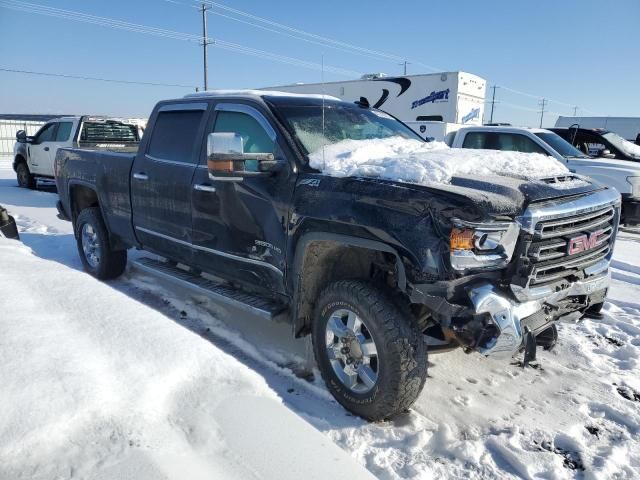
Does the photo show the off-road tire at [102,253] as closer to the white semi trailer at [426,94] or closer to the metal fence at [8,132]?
the white semi trailer at [426,94]

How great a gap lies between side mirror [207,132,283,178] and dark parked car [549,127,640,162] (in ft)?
32.2

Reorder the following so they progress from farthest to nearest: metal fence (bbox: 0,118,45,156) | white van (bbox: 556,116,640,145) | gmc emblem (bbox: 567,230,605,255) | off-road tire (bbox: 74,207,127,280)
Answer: white van (bbox: 556,116,640,145) → metal fence (bbox: 0,118,45,156) → off-road tire (bbox: 74,207,127,280) → gmc emblem (bbox: 567,230,605,255)

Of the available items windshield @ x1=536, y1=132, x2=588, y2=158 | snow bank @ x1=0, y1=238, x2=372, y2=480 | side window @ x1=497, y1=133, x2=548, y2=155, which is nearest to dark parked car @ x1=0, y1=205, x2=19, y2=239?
snow bank @ x1=0, y1=238, x2=372, y2=480

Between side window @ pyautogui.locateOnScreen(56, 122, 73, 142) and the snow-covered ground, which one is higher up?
side window @ pyautogui.locateOnScreen(56, 122, 73, 142)

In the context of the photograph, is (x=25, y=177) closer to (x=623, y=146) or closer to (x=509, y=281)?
(x=509, y=281)

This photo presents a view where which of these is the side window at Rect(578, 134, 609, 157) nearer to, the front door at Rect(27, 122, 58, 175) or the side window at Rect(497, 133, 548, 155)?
the side window at Rect(497, 133, 548, 155)

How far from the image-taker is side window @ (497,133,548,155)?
31.1 ft

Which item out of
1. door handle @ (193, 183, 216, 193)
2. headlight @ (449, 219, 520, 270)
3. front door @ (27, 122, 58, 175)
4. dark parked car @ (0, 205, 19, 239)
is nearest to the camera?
headlight @ (449, 219, 520, 270)

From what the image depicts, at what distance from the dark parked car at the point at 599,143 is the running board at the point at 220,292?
384 inches

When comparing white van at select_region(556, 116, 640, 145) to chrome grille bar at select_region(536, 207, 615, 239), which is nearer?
chrome grille bar at select_region(536, 207, 615, 239)

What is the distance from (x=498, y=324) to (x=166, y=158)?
332cm

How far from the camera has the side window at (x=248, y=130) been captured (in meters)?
3.80

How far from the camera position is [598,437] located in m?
3.04

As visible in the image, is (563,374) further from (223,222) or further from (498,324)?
(223,222)
